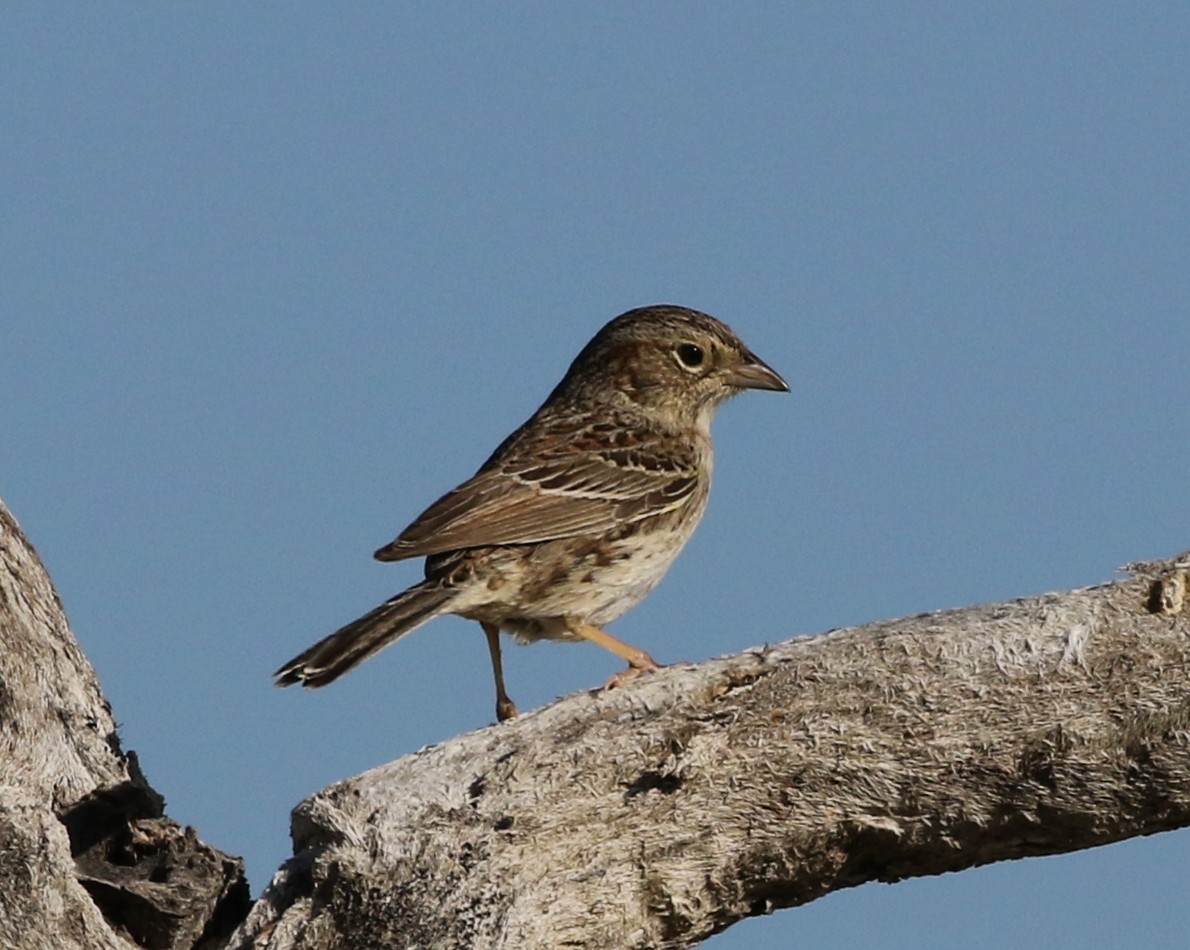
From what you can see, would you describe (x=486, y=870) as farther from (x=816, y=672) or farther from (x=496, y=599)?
(x=496, y=599)

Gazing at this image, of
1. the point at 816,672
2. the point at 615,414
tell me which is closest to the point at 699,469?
the point at 615,414

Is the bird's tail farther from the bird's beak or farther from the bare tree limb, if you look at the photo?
the bird's beak

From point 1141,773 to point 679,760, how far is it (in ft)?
4.79

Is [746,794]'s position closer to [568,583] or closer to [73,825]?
[73,825]

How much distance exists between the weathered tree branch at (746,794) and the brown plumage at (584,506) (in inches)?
53.6

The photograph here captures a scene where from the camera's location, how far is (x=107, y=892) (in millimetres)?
6422

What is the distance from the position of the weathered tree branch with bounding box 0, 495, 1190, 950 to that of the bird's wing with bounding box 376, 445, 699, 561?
287 cm

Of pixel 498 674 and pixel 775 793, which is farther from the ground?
pixel 498 674

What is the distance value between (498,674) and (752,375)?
2.76 m

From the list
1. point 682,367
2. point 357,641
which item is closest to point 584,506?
point 682,367

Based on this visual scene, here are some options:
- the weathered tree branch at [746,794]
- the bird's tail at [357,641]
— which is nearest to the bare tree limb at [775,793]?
the weathered tree branch at [746,794]

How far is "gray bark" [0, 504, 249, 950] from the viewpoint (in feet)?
20.3

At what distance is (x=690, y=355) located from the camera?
444 inches

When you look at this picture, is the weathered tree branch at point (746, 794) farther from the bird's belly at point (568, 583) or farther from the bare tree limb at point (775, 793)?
the bird's belly at point (568, 583)
